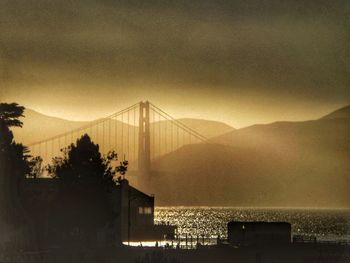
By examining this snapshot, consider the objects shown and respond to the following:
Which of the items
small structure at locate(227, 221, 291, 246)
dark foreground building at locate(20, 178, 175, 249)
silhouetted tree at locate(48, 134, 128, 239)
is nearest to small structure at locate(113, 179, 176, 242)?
dark foreground building at locate(20, 178, 175, 249)

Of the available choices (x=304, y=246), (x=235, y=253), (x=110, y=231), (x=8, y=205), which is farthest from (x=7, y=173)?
(x=304, y=246)

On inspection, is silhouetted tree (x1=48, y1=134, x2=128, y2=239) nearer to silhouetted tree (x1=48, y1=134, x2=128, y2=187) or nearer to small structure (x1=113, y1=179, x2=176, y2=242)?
silhouetted tree (x1=48, y1=134, x2=128, y2=187)

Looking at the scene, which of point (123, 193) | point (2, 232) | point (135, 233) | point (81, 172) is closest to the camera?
point (2, 232)

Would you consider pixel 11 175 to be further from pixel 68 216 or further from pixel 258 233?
pixel 258 233

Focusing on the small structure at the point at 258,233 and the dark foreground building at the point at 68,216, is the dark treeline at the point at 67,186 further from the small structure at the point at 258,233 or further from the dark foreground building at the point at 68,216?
the small structure at the point at 258,233

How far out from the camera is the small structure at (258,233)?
454 feet

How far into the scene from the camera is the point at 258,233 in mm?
139375

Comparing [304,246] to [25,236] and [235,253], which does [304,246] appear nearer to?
[235,253]

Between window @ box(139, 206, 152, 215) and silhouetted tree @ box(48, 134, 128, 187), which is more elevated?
silhouetted tree @ box(48, 134, 128, 187)

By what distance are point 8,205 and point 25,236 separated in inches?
138

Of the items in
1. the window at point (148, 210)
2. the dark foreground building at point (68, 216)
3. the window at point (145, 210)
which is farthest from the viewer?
the window at point (148, 210)

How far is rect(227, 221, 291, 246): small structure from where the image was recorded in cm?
13852

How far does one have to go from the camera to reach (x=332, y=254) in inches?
4855

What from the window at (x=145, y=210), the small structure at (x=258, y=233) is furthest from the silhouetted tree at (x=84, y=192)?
the small structure at (x=258, y=233)
